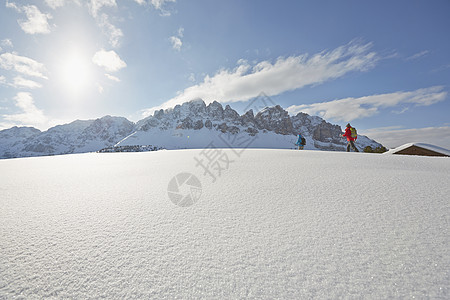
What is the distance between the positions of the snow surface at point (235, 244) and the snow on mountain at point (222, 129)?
379 ft

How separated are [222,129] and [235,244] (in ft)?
440

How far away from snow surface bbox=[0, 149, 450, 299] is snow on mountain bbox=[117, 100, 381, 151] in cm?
11559

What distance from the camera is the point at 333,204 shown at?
168cm

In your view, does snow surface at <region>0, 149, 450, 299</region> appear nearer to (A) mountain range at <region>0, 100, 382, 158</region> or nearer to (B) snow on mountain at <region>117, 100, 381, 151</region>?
(A) mountain range at <region>0, 100, 382, 158</region>

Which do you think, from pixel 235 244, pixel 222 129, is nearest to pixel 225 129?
pixel 222 129

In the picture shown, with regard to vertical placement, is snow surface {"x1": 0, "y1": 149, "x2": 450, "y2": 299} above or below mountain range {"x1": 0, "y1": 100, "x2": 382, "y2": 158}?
below

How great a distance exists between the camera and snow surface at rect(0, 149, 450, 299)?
33.9 inches

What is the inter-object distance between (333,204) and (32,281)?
2146 mm

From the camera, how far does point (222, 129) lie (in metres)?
134

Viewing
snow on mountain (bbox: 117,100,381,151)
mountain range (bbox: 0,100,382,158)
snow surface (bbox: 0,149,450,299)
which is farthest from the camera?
snow on mountain (bbox: 117,100,381,151)

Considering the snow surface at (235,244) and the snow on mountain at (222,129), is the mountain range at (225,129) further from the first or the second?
the snow surface at (235,244)

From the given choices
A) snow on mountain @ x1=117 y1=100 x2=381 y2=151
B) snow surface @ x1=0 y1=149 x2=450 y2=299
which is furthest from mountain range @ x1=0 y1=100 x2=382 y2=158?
snow surface @ x1=0 y1=149 x2=450 y2=299

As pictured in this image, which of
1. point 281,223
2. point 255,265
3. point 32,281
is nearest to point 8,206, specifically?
point 32,281

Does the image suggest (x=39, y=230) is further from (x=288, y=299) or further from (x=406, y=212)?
(x=406, y=212)
